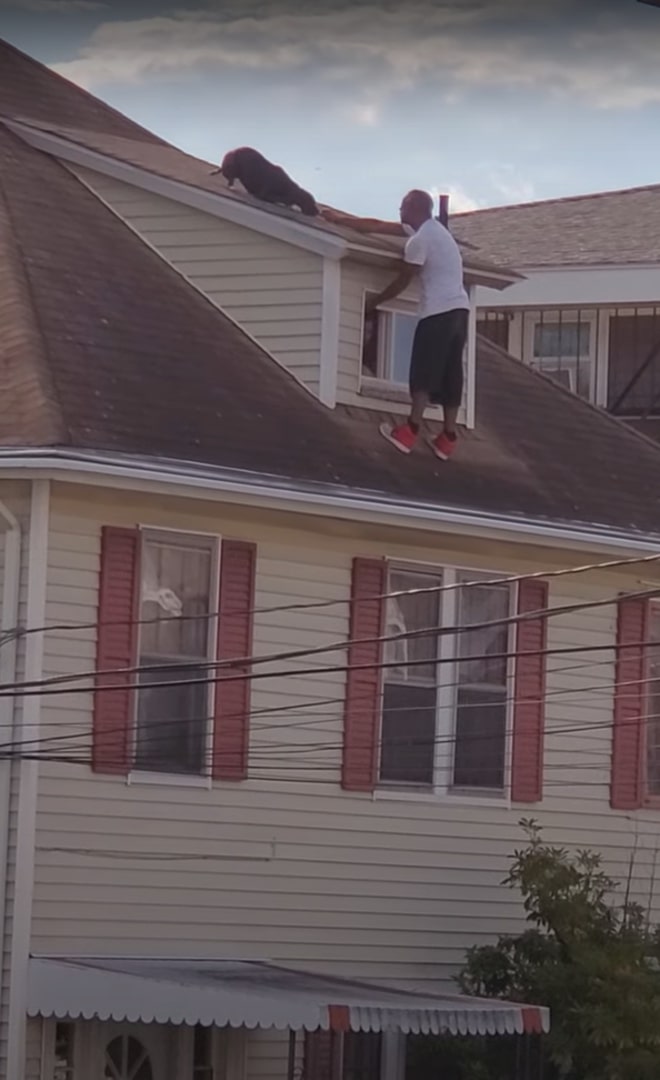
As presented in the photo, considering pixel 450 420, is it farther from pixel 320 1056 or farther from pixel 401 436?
pixel 320 1056

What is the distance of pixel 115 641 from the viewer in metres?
14.9

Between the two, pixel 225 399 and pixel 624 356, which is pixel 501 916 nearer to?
pixel 225 399

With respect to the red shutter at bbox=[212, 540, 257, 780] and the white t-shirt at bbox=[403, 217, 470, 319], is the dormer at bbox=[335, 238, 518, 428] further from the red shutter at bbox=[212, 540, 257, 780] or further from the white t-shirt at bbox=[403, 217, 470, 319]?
the red shutter at bbox=[212, 540, 257, 780]

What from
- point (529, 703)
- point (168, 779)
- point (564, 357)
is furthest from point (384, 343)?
point (564, 357)

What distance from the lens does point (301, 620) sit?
16.0m

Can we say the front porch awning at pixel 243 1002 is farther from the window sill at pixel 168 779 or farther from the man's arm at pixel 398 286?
the man's arm at pixel 398 286

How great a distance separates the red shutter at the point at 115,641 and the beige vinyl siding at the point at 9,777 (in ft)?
1.94

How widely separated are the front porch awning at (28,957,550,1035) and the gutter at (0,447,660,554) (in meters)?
3.17

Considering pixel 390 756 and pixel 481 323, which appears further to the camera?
pixel 481 323

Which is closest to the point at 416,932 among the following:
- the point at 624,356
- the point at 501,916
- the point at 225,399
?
the point at 501,916

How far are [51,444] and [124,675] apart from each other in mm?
1831

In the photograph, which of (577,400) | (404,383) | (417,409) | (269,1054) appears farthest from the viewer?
(577,400)

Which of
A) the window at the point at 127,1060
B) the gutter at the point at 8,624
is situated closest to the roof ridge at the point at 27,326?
the gutter at the point at 8,624

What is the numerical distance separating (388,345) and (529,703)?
303cm
